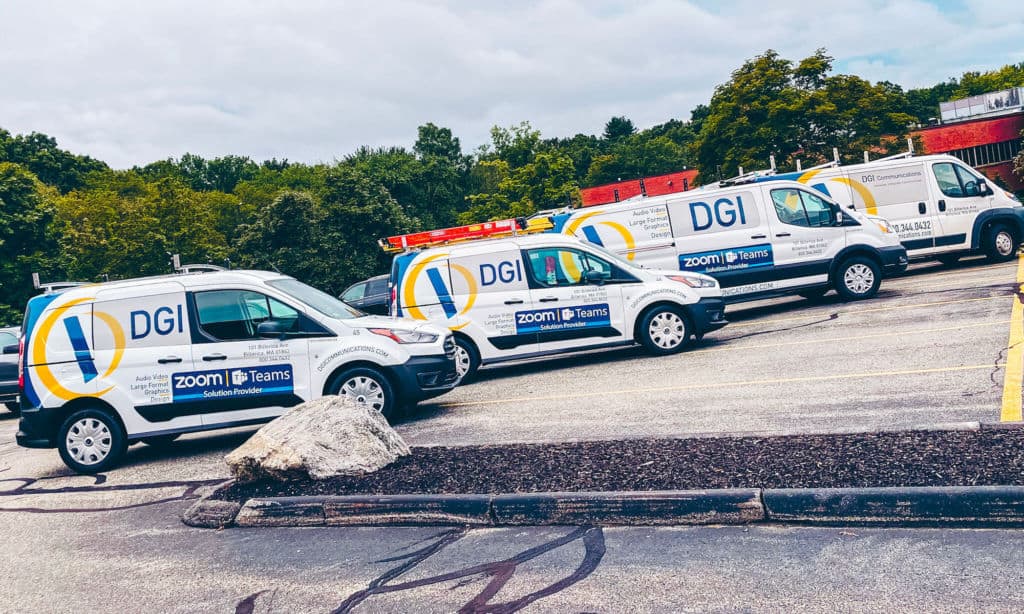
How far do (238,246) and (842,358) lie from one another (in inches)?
1617

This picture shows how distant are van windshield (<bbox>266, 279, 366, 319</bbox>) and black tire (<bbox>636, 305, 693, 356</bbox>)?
417cm

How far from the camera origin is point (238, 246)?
Result: 46844 millimetres

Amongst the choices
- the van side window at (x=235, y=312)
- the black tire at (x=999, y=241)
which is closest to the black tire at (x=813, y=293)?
the black tire at (x=999, y=241)

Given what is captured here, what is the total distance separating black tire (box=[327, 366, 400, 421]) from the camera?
32.3 feet

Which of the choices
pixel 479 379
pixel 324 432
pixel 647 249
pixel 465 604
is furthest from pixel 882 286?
pixel 465 604

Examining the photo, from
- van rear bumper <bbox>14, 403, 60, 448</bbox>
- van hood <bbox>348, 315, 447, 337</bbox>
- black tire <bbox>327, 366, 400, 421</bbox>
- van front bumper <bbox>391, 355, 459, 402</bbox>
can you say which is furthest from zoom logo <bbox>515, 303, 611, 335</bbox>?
van rear bumper <bbox>14, 403, 60, 448</bbox>

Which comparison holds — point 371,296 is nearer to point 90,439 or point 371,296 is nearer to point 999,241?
point 90,439

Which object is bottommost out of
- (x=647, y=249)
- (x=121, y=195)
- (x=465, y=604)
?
(x=465, y=604)

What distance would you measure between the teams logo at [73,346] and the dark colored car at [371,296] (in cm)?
952

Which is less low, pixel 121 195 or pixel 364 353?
pixel 121 195

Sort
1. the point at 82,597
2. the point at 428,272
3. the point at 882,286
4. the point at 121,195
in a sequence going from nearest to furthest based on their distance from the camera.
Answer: the point at 82,597 → the point at 428,272 → the point at 882,286 → the point at 121,195

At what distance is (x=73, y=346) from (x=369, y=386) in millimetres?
3201

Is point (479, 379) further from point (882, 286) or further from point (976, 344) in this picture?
point (882, 286)

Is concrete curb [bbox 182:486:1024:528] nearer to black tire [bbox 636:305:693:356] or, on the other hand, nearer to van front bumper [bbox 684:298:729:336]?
black tire [bbox 636:305:693:356]
